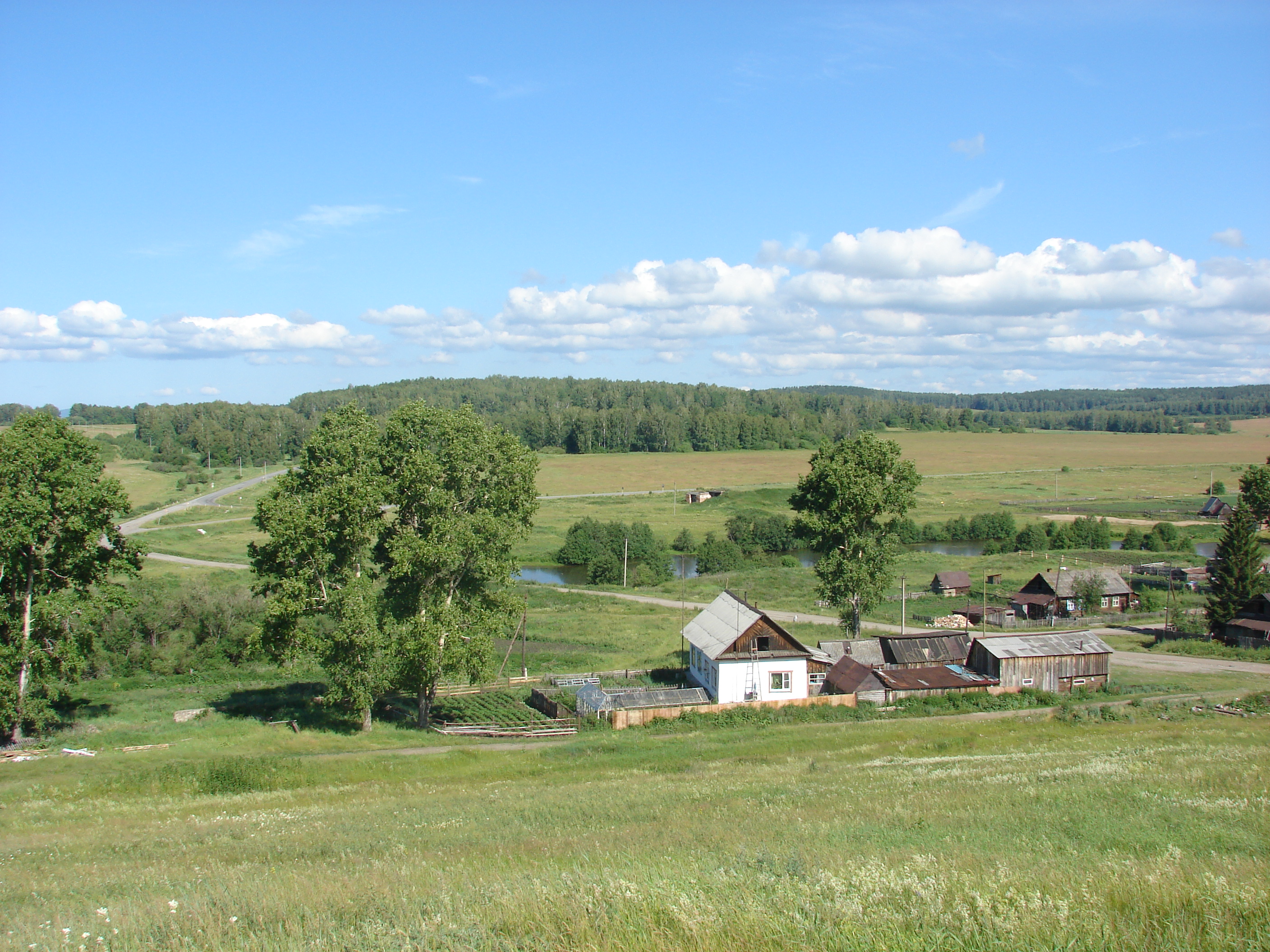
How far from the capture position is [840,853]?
1035 cm

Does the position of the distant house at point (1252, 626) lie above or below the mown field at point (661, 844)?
below

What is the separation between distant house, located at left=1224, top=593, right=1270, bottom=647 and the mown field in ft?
72.9

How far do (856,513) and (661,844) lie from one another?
30.7 m

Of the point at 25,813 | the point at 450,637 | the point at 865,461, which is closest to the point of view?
the point at 25,813

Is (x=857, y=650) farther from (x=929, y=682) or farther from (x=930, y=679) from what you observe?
(x=929, y=682)

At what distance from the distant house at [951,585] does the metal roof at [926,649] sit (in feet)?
75.4

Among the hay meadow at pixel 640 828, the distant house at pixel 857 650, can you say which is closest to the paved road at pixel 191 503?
the hay meadow at pixel 640 828

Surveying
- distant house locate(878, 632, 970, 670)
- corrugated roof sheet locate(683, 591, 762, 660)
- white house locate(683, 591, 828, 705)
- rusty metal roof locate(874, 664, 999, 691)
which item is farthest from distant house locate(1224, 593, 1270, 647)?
corrugated roof sheet locate(683, 591, 762, 660)

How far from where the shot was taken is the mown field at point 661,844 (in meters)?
6.85

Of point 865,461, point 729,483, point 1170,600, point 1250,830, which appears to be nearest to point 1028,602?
point 1170,600

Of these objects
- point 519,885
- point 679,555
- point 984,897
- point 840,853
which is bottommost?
point 679,555

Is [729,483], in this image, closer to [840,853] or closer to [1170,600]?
[1170,600]

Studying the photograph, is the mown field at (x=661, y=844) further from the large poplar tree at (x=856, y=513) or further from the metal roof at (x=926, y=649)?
the large poplar tree at (x=856, y=513)

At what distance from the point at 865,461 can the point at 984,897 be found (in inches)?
1387
